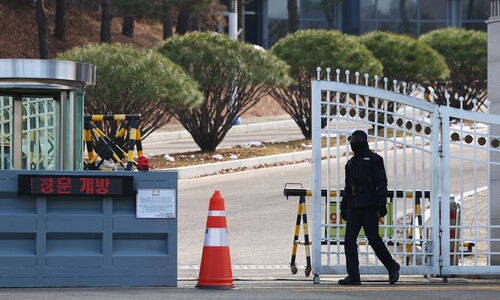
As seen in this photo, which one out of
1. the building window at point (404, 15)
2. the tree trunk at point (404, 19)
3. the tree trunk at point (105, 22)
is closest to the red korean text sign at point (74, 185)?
the tree trunk at point (105, 22)

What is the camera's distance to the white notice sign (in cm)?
1288

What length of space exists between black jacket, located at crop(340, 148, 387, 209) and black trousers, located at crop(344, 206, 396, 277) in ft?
0.31

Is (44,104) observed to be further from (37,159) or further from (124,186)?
(124,186)

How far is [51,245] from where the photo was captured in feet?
42.0

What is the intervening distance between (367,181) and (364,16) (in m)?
51.4

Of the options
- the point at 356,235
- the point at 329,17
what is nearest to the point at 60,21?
the point at 329,17

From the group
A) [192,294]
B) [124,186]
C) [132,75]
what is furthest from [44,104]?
[132,75]

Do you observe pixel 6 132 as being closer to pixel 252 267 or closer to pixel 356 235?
pixel 252 267

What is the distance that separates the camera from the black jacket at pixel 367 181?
13.0 metres

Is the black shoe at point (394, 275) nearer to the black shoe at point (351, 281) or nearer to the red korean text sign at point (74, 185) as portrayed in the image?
the black shoe at point (351, 281)

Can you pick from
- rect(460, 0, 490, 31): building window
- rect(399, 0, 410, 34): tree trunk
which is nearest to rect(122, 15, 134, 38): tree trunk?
rect(399, 0, 410, 34): tree trunk

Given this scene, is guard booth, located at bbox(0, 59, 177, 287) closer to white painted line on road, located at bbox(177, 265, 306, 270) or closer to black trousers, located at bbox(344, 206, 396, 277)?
black trousers, located at bbox(344, 206, 396, 277)

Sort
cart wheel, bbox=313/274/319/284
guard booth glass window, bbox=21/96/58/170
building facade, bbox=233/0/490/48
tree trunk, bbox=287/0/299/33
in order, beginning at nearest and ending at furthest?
1. cart wheel, bbox=313/274/319/284
2. guard booth glass window, bbox=21/96/58/170
3. tree trunk, bbox=287/0/299/33
4. building facade, bbox=233/0/490/48

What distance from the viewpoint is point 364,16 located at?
63.8 metres
